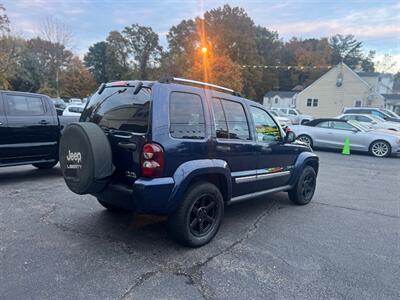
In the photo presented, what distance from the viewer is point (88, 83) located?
178 feet

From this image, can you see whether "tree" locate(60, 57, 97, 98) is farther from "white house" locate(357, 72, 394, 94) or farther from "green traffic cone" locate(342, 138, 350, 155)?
"green traffic cone" locate(342, 138, 350, 155)

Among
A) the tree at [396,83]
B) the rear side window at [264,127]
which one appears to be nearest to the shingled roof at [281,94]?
the tree at [396,83]

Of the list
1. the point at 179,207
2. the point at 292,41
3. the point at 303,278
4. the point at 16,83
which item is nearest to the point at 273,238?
the point at 303,278

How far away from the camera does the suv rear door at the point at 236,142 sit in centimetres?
387

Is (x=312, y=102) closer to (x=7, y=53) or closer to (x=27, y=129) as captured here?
(x=7, y=53)

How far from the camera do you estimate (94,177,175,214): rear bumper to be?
10.3 feet

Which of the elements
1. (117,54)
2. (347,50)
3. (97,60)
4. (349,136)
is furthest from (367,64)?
(349,136)

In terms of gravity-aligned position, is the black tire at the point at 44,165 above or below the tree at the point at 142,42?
below

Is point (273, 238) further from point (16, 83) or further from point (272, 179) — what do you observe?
point (16, 83)

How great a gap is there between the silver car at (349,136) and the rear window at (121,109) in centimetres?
1058

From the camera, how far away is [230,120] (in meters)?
4.08

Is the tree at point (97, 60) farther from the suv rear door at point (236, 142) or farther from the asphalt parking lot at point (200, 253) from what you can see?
the suv rear door at point (236, 142)

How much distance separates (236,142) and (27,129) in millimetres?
4651

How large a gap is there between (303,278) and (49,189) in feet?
15.7
